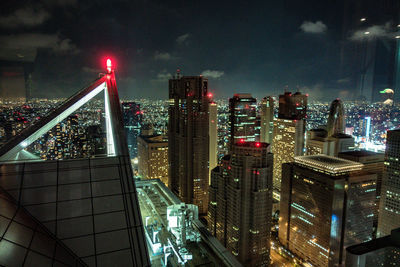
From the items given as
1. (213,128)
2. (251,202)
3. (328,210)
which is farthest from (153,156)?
(328,210)

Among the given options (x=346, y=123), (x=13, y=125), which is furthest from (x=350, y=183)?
(x=13, y=125)

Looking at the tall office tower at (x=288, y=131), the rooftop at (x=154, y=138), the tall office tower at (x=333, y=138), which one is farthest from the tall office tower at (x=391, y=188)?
the rooftop at (x=154, y=138)

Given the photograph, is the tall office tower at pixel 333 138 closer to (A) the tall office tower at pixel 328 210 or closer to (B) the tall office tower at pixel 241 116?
(A) the tall office tower at pixel 328 210

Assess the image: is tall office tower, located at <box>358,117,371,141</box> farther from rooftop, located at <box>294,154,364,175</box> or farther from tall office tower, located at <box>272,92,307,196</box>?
tall office tower, located at <box>272,92,307,196</box>

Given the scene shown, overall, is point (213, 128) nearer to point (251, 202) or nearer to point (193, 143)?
point (193, 143)

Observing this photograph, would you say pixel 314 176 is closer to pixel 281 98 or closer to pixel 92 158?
pixel 281 98
